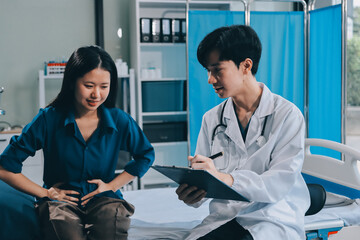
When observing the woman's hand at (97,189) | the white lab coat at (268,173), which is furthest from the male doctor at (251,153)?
the woman's hand at (97,189)

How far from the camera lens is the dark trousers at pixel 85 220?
1.41 metres

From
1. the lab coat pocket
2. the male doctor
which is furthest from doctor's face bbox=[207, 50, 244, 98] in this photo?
the lab coat pocket

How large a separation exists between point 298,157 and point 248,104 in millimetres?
297

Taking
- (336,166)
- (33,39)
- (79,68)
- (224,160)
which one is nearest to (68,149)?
(79,68)

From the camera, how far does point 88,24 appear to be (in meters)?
4.20

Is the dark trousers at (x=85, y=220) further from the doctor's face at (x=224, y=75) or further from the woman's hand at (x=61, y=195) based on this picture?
Result: the doctor's face at (x=224, y=75)

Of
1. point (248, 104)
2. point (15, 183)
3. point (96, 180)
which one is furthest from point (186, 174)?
point (15, 183)

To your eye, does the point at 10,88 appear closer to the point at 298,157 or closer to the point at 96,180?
the point at 96,180

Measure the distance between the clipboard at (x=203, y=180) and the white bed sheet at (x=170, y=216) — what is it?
0.39 metres

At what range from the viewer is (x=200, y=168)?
1374 mm

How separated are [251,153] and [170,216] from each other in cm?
63

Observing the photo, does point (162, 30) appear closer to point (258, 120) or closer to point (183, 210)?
point (183, 210)

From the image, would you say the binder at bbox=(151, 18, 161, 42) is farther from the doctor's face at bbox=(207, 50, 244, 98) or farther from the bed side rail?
the doctor's face at bbox=(207, 50, 244, 98)

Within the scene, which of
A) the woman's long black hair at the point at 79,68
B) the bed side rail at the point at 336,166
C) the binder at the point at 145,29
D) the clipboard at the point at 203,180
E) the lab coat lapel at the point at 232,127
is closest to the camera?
the clipboard at the point at 203,180
